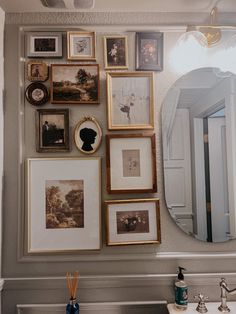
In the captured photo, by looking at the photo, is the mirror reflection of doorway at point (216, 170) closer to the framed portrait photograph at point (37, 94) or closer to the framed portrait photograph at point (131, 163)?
the framed portrait photograph at point (131, 163)

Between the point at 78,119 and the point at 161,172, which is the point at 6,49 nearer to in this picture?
the point at 78,119

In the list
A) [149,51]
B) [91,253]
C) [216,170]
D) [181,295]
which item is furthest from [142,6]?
[181,295]

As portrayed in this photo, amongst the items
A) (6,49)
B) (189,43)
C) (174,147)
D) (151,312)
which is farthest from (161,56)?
(151,312)

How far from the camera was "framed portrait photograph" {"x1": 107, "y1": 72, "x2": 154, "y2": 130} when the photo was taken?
5.69 feet

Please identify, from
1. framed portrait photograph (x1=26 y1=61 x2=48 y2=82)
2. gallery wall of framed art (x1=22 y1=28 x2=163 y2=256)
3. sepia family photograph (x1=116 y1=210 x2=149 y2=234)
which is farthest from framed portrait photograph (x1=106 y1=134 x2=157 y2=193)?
framed portrait photograph (x1=26 y1=61 x2=48 y2=82)

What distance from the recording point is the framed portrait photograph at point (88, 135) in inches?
67.9

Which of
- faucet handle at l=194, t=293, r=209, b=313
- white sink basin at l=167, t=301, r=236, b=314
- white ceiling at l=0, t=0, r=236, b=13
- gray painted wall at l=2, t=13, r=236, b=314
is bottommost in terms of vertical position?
white sink basin at l=167, t=301, r=236, b=314

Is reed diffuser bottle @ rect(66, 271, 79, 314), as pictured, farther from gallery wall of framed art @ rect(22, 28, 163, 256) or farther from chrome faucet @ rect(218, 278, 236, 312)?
chrome faucet @ rect(218, 278, 236, 312)

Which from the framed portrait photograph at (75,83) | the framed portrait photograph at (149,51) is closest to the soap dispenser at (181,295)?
the framed portrait photograph at (75,83)

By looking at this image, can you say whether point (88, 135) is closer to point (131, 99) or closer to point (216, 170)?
point (131, 99)

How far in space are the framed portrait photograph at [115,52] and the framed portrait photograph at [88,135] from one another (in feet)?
1.13

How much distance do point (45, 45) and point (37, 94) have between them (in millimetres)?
287

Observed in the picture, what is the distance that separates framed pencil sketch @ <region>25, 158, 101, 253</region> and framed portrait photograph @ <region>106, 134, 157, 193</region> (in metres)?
0.08

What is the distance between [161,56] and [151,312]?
1.44 metres
